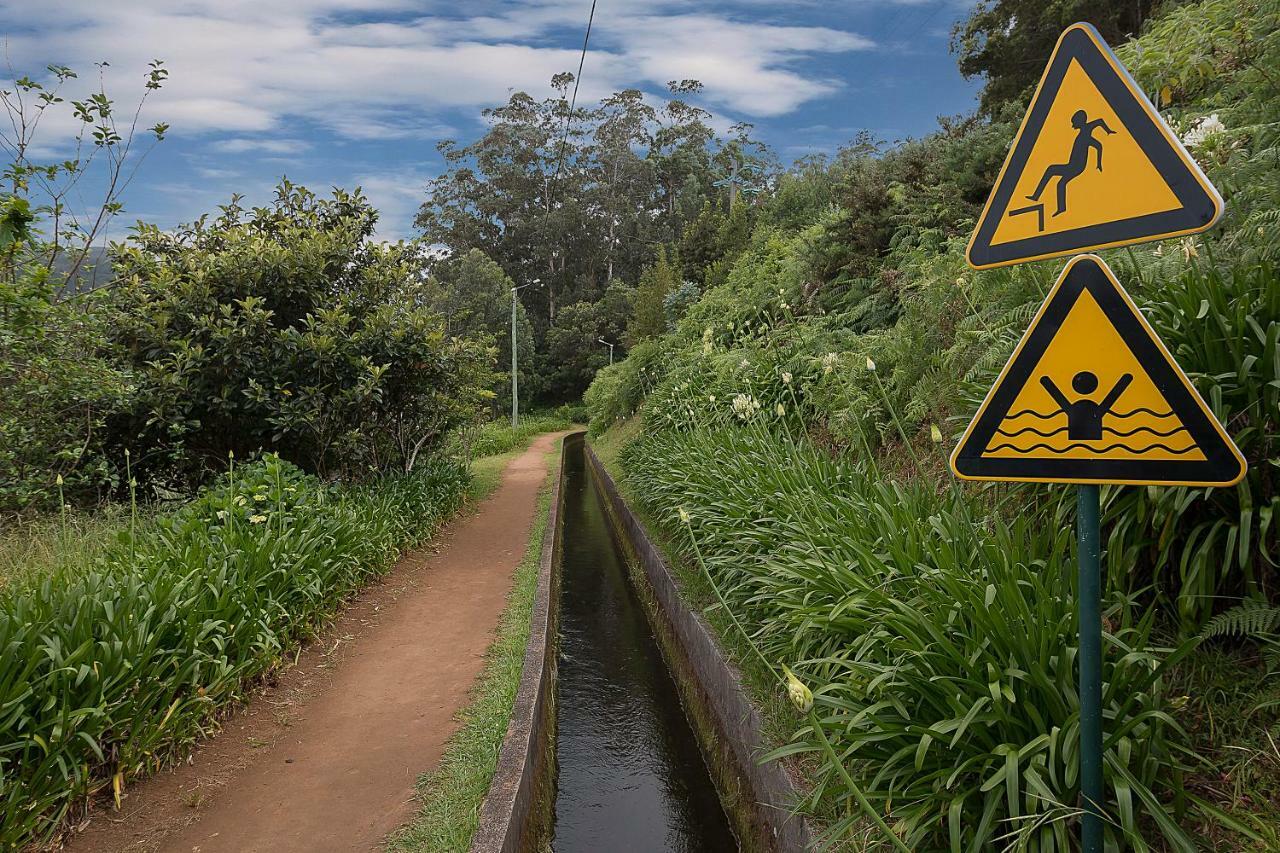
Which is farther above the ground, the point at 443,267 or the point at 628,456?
the point at 443,267

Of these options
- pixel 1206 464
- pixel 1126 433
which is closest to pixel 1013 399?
pixel 1126 433

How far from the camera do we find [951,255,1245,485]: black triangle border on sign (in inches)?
61.6

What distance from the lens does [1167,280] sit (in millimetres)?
3094

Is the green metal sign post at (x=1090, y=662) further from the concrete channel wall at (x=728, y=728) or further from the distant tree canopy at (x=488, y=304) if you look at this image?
the distant tree canopy at (x=488, y=304)


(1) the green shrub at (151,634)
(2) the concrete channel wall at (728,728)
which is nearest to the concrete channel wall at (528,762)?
(2) the concrete channel wall at (728,728)

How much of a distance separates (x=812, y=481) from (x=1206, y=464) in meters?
3.65

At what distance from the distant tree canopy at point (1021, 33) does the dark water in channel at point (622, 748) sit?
11.2 m

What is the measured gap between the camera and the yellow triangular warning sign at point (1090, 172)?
1623mm

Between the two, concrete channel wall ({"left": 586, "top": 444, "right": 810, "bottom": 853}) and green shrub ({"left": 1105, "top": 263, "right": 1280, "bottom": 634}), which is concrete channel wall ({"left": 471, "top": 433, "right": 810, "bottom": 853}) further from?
green shrub ({"left": 1105, "top": 263, "right": 1280, "bottom": 634})

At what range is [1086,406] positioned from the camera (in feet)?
5.58

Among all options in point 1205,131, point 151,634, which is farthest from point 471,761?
point 1205,131

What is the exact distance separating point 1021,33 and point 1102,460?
17095mm

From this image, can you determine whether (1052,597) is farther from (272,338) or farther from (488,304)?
(488,304)

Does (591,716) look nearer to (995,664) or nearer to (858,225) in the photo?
(995,664)
